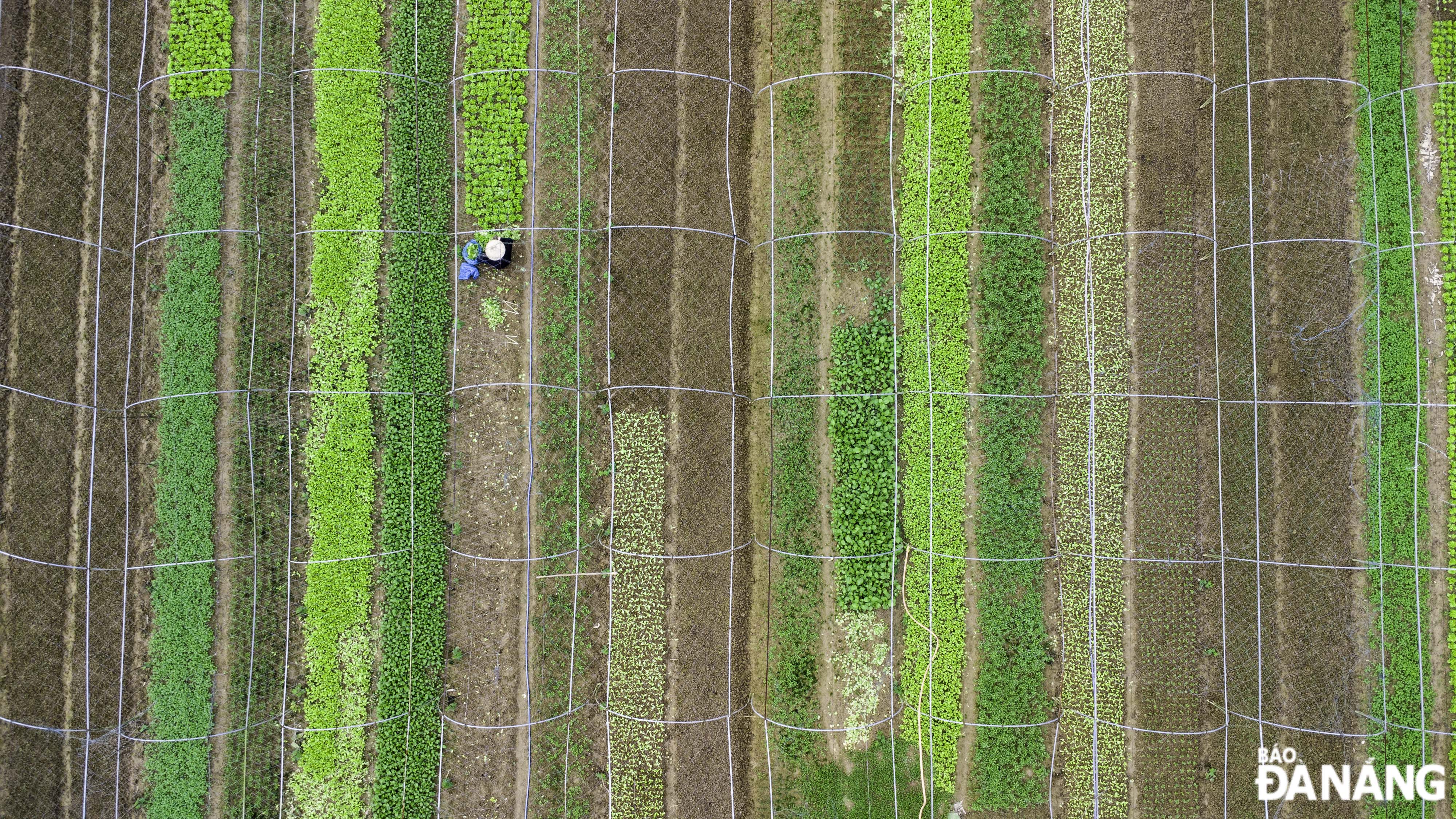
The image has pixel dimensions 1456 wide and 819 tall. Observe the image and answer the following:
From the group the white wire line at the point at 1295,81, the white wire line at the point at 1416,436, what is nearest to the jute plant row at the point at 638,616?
the white wire line at the point at 1295,81

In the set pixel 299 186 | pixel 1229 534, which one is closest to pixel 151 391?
pixel 299 186

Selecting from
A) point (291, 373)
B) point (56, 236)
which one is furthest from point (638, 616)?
point (56, 236)

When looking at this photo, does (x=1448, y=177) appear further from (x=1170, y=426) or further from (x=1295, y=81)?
(x=1170, y=426)

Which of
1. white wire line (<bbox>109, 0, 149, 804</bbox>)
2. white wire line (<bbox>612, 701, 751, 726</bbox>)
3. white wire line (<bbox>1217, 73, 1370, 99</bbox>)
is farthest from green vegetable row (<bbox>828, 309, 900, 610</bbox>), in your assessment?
white wire line (<bbox>109, 0, 149, 804</bbox>)

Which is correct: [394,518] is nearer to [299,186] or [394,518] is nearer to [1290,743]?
[299,186]

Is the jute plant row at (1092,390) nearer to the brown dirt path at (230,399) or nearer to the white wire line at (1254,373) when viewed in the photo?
the white wire line at (1254,373)
